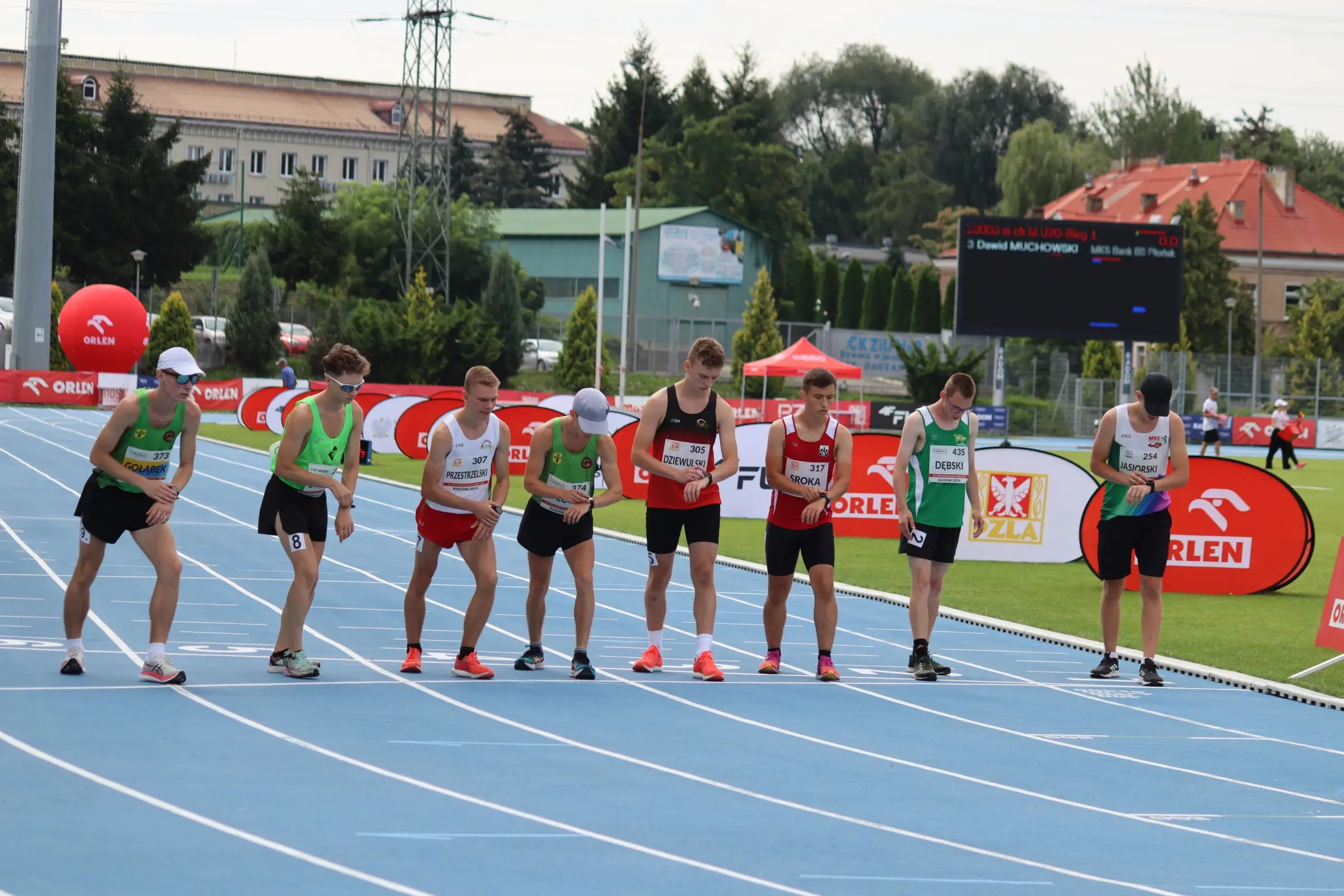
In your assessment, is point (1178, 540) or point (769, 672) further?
point (1178, 540)

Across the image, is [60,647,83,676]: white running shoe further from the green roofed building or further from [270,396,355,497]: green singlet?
the green roofed building

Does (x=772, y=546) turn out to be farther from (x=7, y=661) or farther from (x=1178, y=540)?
(x=1178, y=540)

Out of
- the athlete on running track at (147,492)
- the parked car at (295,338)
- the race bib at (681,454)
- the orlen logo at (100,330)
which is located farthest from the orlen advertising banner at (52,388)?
the race bib at (681,454)

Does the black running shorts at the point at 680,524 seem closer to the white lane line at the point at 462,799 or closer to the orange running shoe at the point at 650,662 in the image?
the orange running shoe at the point at 650,662

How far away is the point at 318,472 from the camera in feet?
→ 30.0

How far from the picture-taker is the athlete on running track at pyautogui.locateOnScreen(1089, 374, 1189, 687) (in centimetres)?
1052

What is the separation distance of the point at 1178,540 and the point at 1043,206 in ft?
225

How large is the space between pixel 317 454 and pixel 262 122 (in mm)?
98097

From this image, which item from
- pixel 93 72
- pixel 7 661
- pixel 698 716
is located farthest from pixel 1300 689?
pixel 93 72

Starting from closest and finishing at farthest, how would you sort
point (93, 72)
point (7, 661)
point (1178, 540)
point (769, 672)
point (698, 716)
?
point (698, 716) → point (7, 661) → point (769, 672) → point (1178, 540) → point (93, 72)

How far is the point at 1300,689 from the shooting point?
407 inches

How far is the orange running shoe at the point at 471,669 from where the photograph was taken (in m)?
9.58

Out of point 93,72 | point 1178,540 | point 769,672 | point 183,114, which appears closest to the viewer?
point 769,672

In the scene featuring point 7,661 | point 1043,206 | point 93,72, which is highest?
point 93,72
